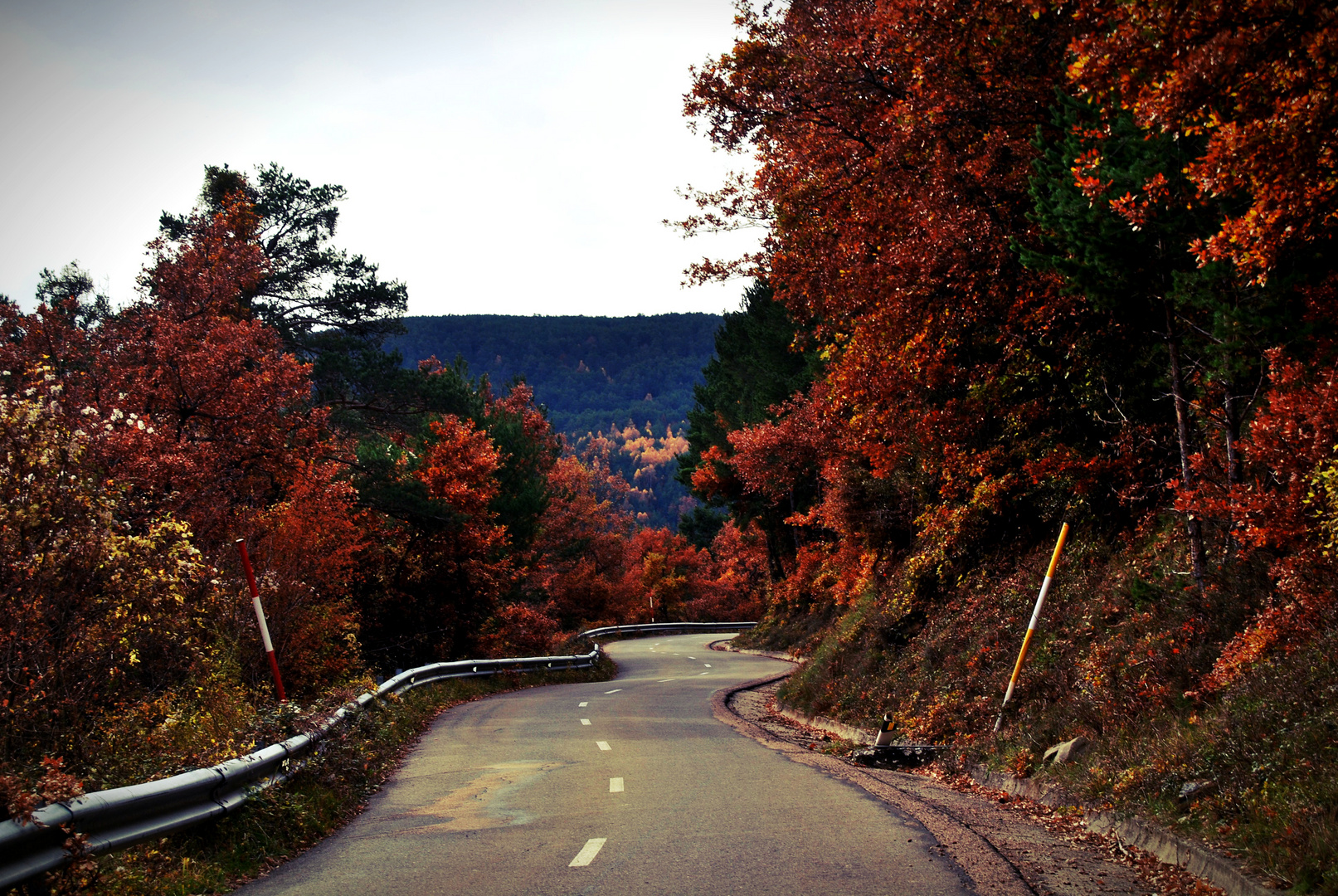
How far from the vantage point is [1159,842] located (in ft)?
23.1

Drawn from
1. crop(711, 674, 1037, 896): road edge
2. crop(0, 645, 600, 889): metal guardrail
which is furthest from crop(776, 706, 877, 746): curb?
crop(0, 645, 600, 889): metal guardrail

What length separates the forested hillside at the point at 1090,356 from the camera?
6.90 metres

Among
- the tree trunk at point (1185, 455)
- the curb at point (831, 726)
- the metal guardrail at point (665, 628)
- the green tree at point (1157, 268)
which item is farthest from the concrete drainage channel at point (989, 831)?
the metal guardrail at point (665, 628)

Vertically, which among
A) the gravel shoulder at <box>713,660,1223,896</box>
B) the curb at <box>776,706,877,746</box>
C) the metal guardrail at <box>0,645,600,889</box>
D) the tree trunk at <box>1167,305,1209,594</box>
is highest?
the tree trunk at <box>1167,305,1209,594</box>

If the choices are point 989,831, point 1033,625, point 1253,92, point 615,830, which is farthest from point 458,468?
point 1253,92

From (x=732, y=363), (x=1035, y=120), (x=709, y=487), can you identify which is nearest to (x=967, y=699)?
(x=1035, y=120)

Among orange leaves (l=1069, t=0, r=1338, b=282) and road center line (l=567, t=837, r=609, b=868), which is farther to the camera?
road center line (l=567, t=837, r=609, b=868)

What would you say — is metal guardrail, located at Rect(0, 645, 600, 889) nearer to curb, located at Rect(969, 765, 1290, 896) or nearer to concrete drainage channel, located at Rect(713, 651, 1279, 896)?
concrete drainage channel, located at Rect(713, 651, 1279, 896)

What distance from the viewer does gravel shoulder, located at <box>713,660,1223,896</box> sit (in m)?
6.28

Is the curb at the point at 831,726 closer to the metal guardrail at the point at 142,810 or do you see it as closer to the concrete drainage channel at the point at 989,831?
the concrete drainage channel at the point at 989,831

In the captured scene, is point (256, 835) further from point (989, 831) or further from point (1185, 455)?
point (1185, 455)

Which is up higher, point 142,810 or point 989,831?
point 142,810

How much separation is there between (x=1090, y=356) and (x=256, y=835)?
35.4 feet

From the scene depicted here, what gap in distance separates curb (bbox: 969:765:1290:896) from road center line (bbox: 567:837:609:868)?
3804 mm
